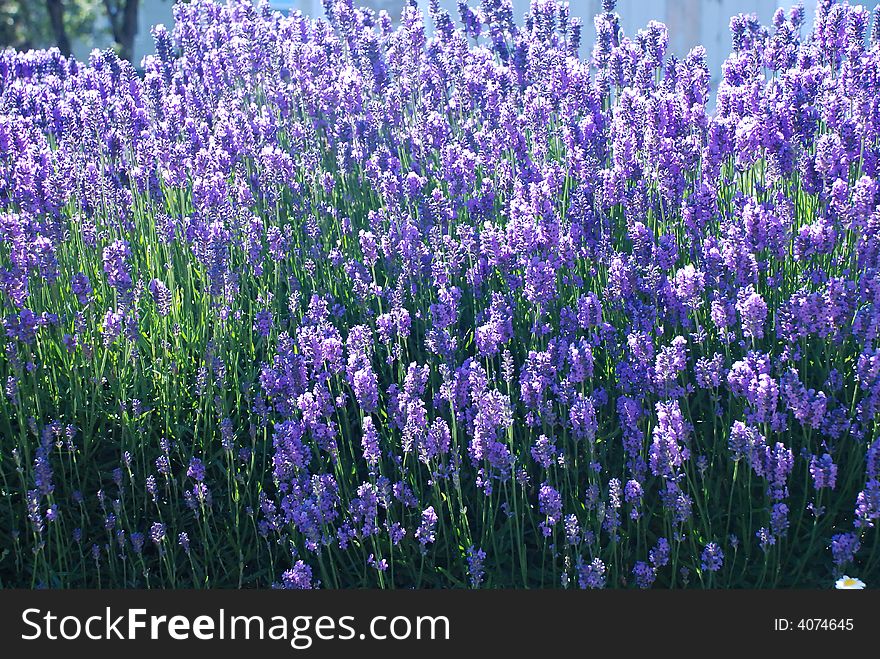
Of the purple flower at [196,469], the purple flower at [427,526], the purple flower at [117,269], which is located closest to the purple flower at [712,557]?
the purple flower at [427,526]

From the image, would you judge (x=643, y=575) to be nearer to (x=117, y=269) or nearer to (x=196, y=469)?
(x=196, y=469)

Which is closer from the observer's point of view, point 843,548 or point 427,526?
point 843,548

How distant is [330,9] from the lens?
5.21m

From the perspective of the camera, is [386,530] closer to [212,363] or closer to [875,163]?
[212,363]

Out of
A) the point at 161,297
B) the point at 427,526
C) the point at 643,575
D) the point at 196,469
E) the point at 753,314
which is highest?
the point at 161,297

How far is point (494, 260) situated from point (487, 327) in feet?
1.23

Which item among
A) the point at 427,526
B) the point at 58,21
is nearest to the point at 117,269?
the point at 427,526

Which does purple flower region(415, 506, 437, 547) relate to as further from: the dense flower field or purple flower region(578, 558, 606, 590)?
purple flower region(578, 558, 606, 590)

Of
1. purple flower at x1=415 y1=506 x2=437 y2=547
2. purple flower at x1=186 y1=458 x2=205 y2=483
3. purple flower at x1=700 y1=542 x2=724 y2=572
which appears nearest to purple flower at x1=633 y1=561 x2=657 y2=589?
purple flower at x1=700 y1=542 x2=724 y2=572

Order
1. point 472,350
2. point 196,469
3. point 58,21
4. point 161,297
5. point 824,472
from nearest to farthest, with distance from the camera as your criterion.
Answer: point 824,472 < point 196,469 < point 161,297 < point 472,350 < point 58,21

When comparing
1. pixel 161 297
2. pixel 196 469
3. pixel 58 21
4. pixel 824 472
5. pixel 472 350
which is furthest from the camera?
→ pixel 58 21

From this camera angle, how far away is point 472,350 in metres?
3.44

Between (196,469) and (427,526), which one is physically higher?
(196,469)

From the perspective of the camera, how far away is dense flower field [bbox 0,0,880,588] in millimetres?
2707
